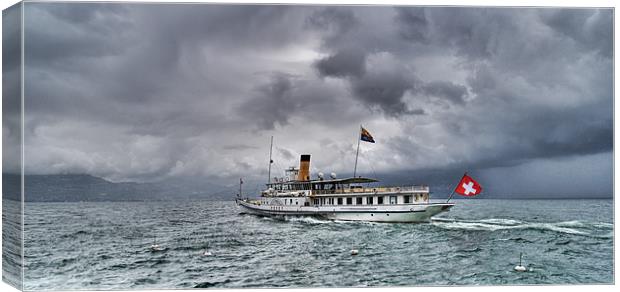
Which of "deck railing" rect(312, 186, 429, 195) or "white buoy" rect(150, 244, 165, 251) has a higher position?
"deck railing" rect(312, 186, 429, 195)

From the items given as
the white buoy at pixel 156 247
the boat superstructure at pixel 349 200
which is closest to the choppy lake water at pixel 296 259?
the white buoy at pixel 156 247

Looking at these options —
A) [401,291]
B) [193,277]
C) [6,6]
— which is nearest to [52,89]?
[6,6]

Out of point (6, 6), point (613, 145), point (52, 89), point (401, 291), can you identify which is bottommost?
point (401, 291)

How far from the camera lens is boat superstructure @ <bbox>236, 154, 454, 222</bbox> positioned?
3331 centimetres

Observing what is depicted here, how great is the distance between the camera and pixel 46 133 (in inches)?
783

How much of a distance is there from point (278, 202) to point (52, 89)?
23482 millimetres

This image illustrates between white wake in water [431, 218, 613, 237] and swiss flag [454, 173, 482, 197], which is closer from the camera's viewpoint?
swiss flag [454, 173, 482, 197]

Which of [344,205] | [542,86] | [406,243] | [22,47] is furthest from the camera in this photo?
[344,205]

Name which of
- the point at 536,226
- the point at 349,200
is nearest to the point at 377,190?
the point at 349,200

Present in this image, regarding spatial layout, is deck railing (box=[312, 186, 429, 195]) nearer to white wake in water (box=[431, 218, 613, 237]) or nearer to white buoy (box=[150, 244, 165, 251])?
white wake in water (box=[431, 218, 613, 237])

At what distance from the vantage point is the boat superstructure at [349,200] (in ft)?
109

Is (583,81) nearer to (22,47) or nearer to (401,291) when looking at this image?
(401,291)

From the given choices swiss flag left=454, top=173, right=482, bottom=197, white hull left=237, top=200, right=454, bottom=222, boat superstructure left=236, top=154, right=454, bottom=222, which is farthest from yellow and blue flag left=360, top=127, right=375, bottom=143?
white hull left=237, top=200, right=454, bottom=222

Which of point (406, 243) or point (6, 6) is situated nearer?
→ point (6, 6)
